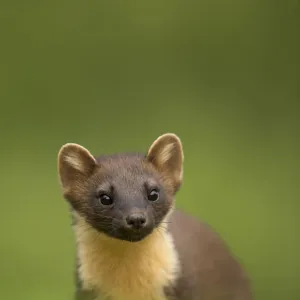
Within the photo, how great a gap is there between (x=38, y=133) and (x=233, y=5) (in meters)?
0.93

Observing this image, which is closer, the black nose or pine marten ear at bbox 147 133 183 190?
the black nose

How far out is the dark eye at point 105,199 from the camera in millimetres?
1730

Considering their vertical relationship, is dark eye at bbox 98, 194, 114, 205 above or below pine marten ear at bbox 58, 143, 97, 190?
below

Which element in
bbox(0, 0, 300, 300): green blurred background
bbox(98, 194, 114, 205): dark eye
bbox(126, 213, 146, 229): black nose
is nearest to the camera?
bbox(126, 213, 146, 229): black nose

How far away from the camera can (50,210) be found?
9.23 feet

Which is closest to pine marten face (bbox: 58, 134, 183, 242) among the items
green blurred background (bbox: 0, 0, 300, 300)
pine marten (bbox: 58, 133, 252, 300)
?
pine marten (bbox: 58, 133, 252, 300)

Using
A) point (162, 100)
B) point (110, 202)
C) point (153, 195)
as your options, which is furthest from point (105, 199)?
point (162, 100)

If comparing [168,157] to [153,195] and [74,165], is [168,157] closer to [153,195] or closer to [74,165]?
[153,195]

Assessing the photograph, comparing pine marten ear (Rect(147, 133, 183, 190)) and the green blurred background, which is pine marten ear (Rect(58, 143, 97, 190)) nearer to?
pine marten ear (Rect(147, 133, 183, 190))

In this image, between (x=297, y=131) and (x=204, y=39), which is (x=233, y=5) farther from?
(x=297, y=131)

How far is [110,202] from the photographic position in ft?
5.67

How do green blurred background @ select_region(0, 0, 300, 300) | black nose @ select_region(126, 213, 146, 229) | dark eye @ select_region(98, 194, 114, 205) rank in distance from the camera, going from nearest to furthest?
black nose @ select_region(126, 213, 146, 229) → dark eye @ select_region(98, 194, 114, 205) → green blurred background @ select_region(0, 0, 300, 300)

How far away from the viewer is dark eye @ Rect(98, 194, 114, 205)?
173 cm

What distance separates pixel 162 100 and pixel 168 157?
3.38 feet
